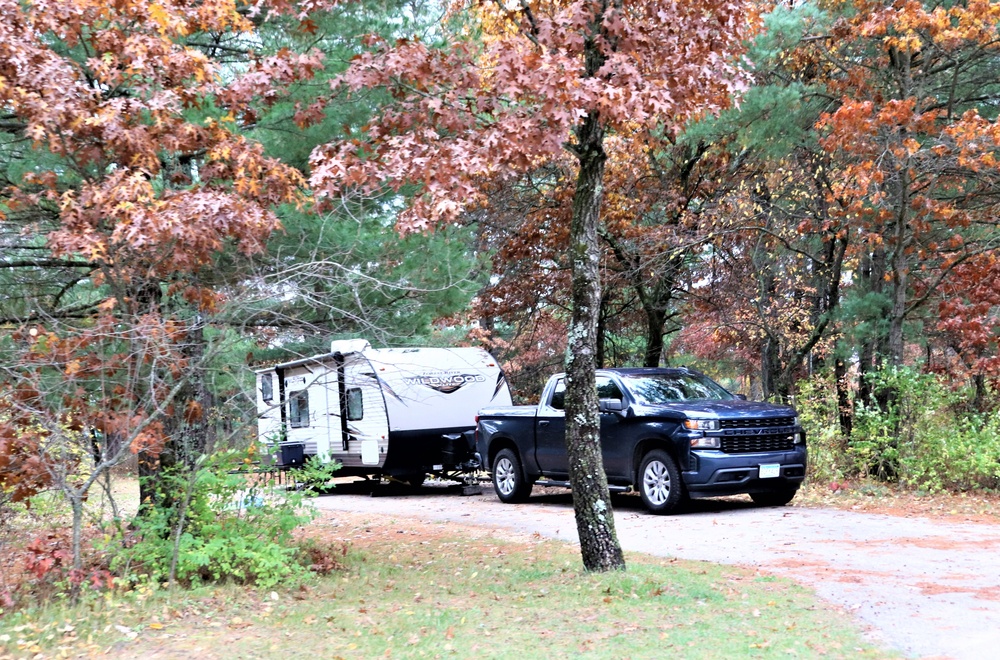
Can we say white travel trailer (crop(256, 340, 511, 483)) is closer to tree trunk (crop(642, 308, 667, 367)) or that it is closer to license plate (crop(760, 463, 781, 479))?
tree trunk (crop(642, 308, 667, 367))

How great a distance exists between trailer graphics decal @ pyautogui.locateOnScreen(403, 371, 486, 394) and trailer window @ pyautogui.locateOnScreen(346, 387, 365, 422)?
141 centimetres

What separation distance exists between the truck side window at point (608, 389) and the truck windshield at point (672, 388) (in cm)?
18

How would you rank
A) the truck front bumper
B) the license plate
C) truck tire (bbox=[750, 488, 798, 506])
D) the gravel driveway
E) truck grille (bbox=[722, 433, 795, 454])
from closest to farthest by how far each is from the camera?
the gravel driveway → the truck front bumper → truck grille (bbox=[722, 433, 795, 454]) → the license plate → truck tire (bbox=[750, 488, 798, 506])

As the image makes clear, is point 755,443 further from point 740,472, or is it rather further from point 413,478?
point 413,478

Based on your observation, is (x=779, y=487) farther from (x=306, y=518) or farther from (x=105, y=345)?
(x=105, y=345)

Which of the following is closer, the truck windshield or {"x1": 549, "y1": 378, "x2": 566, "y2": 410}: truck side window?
the truck windshield

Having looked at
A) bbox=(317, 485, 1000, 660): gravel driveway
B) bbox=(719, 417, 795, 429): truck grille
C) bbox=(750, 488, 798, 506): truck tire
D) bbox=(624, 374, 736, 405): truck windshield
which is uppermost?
bbox=(624, 374, 736, 405): truck windshield

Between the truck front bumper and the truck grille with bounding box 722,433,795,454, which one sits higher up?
the truck grille with bounding box 722,433,795,454

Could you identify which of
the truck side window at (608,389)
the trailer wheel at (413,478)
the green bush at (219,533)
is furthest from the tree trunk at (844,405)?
the green bush at (219,533)

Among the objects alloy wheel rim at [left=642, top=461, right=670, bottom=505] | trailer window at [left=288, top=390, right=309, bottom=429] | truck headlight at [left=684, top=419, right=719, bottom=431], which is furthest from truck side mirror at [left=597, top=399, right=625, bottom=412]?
trailer window at [left=288, top=390, right=309, bottom=429]

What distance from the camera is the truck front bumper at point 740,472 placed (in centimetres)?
1233

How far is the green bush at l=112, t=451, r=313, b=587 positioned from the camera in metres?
8.53

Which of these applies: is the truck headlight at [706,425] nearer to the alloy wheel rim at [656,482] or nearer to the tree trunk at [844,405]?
the alloy wheel rim at [656,482]

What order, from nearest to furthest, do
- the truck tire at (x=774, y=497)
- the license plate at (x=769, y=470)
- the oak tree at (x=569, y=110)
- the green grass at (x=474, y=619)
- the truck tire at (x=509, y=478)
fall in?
the green grass at (x=474, y=619)
the oak tree at (x=569, y=110)
the license plate at (x=769, y=470)
the truck tire at (x=774, y=497)
the truck tire at (x=509, y=478)
